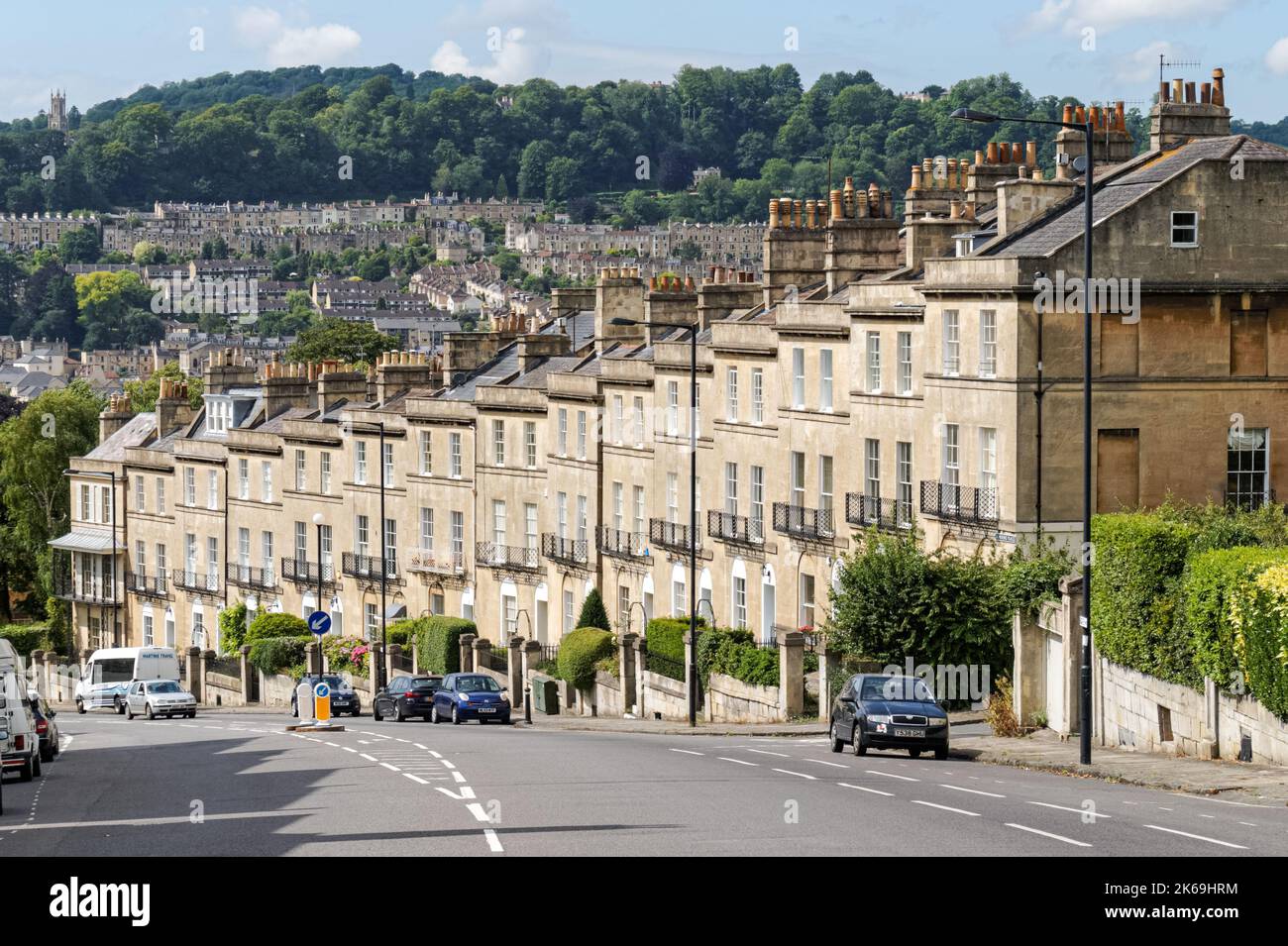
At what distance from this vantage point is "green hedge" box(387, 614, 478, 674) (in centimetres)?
7331

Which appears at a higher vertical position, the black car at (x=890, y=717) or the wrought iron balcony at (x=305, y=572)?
the black car at (x=890, y=717)

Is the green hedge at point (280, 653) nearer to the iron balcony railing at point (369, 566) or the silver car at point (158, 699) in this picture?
the iron balcony railing at point (369, 566)

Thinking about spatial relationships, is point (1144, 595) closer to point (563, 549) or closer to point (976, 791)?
point (976, 791)

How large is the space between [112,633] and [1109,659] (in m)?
68.7

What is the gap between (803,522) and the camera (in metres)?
60.0

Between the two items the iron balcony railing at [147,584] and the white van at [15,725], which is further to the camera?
the iron balcony railing at [147,584]

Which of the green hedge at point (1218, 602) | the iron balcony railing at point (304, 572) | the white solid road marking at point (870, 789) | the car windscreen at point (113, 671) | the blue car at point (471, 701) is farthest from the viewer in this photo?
the iron balcony railing at point (304, 572)

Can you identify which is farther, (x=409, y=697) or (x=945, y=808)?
(x=409, y=697)

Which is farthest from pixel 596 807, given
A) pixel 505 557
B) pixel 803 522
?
pixel 505 557

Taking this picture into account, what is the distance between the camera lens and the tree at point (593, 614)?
6981 cm

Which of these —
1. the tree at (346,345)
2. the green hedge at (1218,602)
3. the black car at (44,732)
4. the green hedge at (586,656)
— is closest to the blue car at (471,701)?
the green hedge at (586,656)

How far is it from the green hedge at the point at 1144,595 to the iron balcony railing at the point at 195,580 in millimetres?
57796

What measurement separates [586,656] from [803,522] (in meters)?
8.74
